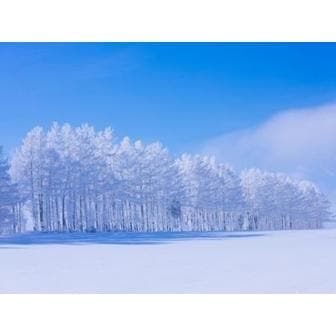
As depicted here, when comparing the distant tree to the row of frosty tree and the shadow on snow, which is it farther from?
the shadow on snow

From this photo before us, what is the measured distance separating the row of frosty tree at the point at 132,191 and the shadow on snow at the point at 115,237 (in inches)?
4.0

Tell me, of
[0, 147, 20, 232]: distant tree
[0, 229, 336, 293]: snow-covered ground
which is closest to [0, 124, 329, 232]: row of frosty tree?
[0, 147, 20, 232]: distant tree

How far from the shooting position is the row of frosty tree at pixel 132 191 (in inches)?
281

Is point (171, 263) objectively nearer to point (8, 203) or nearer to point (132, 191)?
point (132, 191)

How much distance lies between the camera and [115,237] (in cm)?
738

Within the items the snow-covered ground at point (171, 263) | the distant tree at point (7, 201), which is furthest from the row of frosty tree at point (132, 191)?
the snow-covered ground at point (171, 263)

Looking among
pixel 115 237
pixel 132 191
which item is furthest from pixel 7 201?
pixel 132 191

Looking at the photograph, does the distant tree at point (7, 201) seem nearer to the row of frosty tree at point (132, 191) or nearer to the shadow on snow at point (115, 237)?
the row of frosty tree at point (132, 191)

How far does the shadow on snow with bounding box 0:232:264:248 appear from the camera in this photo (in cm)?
718

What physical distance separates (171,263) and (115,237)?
1.00 meters
